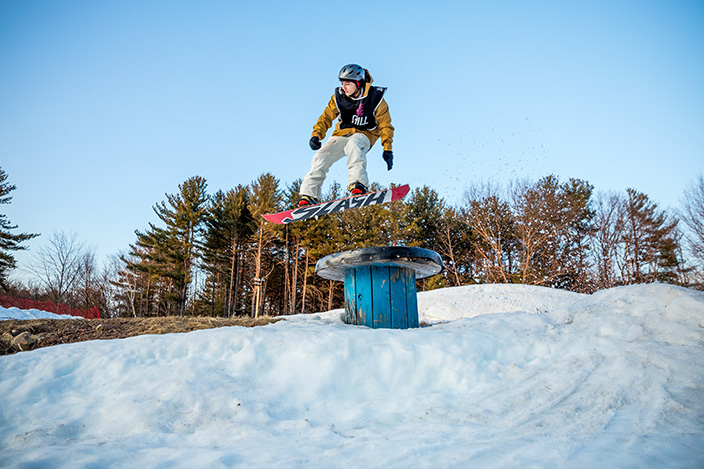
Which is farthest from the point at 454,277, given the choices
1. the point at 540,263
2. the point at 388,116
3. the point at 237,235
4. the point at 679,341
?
the point at 679,341

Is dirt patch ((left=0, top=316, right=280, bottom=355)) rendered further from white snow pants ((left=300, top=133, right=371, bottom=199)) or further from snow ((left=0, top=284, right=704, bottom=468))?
white snow pants ((left=300, top=133, right=371, bottom=199))

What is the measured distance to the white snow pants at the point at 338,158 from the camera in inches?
185

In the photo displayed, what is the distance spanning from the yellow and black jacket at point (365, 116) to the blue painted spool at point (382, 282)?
5.18ft

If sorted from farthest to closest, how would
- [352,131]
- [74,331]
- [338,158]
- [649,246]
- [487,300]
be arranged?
[649,246]
[487,300]
[338,158]
[352,131]
[74,331]

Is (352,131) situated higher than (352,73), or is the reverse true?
(352,73)

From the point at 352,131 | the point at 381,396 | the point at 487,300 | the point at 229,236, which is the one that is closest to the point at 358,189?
the point at 352,131

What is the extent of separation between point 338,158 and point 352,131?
0.44 meters

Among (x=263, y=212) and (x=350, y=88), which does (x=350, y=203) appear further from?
(x=263, y=212)

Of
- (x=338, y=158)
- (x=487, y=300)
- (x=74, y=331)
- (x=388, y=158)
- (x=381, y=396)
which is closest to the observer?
(x=381, y=396)

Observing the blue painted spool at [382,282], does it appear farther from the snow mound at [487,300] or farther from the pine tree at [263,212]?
the pine tree at [263,212]

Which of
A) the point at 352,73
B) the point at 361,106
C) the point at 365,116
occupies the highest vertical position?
the point at 352,73

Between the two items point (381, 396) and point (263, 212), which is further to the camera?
point (263, 212)

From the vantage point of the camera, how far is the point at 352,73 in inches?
180

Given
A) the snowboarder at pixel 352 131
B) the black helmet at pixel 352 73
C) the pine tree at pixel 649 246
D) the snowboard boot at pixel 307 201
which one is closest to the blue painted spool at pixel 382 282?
the snowboard boot at pixel 307 201
